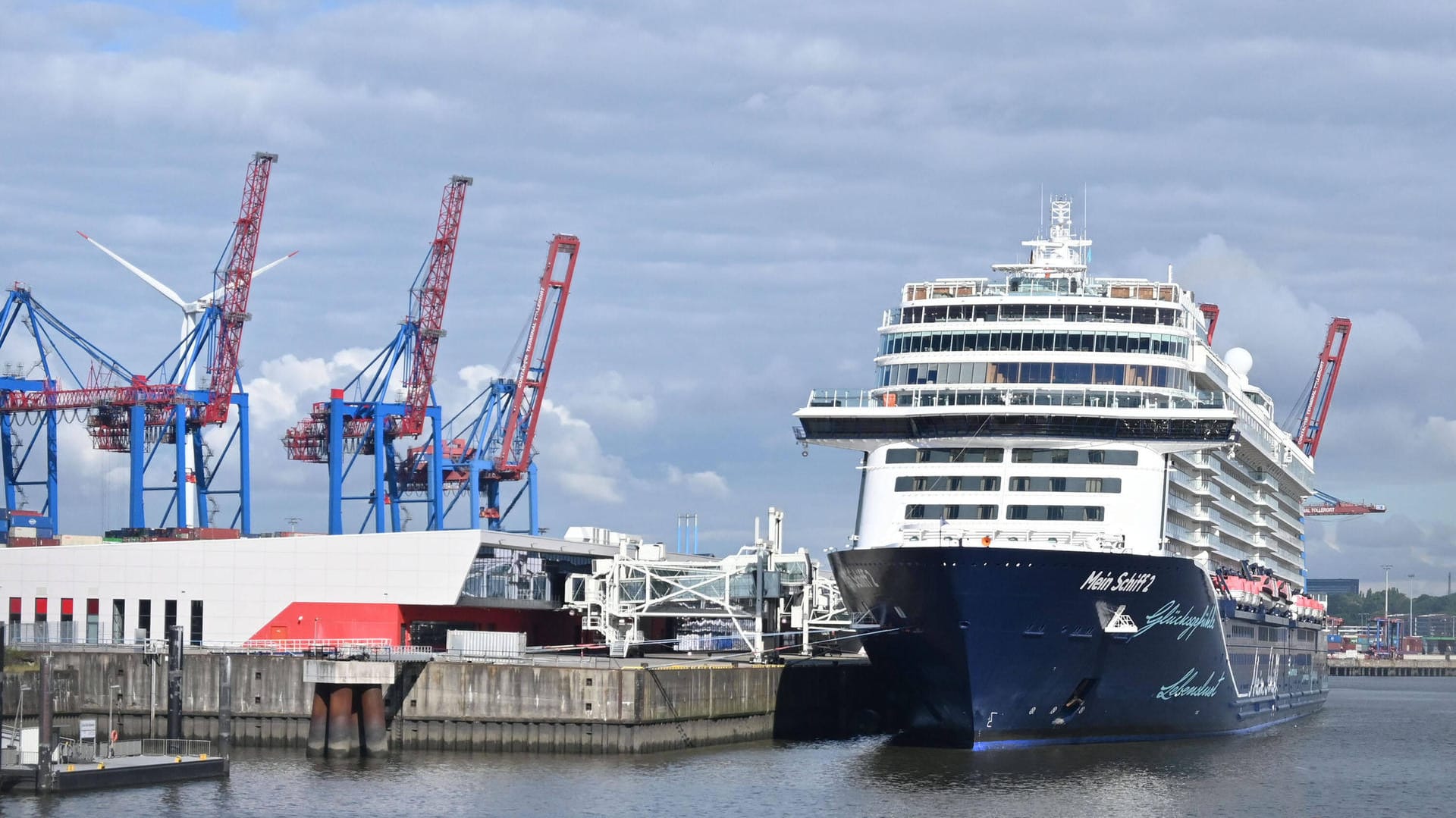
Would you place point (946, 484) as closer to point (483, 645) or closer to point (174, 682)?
point (483, 645)

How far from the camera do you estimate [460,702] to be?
218 feet

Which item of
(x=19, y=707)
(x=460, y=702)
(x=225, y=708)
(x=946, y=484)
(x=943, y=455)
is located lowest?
(x=19, y=707)

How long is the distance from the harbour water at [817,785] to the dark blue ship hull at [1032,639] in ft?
4.17

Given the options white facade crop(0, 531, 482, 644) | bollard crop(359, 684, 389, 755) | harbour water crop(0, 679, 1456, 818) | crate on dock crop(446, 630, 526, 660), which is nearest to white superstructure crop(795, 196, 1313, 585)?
harbour water crop(0, 679, 1456, 818)

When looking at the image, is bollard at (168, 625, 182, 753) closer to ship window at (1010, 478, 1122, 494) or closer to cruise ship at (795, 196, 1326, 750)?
cruise ship at (795, 196, 1326, 750)

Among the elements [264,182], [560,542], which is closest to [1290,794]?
[560,542]

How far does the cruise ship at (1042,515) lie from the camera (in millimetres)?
59562

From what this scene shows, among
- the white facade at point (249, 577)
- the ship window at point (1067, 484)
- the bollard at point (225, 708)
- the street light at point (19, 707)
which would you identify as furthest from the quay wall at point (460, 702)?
the ship window at point (1067, 484)

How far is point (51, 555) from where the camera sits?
272 feet

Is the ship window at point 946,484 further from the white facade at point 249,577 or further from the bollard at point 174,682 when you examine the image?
the bollard at point 174,682

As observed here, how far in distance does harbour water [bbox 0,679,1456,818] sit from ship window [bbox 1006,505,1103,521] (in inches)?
308

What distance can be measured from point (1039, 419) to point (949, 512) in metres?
4.39

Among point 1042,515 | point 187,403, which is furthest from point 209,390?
point 1042,515

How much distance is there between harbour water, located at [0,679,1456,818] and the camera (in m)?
52.9
